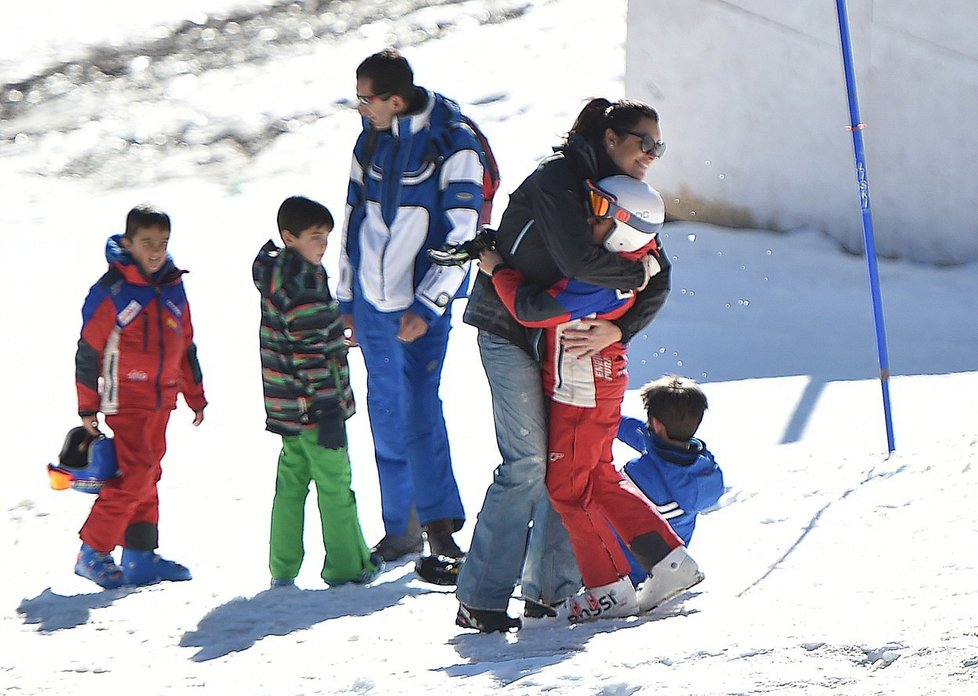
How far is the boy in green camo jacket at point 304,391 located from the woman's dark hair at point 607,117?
112 cm

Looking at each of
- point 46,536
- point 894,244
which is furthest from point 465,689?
point 894,244

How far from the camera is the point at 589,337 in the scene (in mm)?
4055

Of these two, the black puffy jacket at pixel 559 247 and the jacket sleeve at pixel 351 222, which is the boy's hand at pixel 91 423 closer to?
the jacket sleeve at pixel 351 222

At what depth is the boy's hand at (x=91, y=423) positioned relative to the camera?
16.7 ft

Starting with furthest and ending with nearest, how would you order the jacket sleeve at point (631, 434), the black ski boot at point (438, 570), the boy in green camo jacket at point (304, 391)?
the black ski boot at point (438, 570) → the boy in green camo jacket at point (304, 391) → the jacket sleeve at point (631, 434)

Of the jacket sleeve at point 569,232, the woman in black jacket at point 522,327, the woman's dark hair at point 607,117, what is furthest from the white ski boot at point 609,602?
the woman's dark hair at point 607,117

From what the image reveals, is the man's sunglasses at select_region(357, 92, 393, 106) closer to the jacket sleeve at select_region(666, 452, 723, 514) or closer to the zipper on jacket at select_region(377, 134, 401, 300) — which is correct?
the zipper on jacket at select_region(377, 134, 401, 300)

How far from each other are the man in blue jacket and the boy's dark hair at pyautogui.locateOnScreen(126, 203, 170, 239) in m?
0.66

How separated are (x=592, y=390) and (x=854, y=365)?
10.2ft

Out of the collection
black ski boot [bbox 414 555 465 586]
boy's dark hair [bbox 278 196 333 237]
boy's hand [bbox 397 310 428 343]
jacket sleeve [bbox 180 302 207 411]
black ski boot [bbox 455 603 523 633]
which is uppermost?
boy's dark hair [bbox 278 196 333 237]

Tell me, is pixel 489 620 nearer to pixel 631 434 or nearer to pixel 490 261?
pixel 631 434

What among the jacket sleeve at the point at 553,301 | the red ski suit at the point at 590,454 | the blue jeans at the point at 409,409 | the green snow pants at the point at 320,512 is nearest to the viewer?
the jacket sleeve at the point at 553,301

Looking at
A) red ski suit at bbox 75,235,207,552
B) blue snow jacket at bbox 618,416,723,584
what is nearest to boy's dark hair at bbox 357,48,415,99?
red ski suit at bbox 75,235,207,552

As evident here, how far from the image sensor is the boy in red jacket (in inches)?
199
